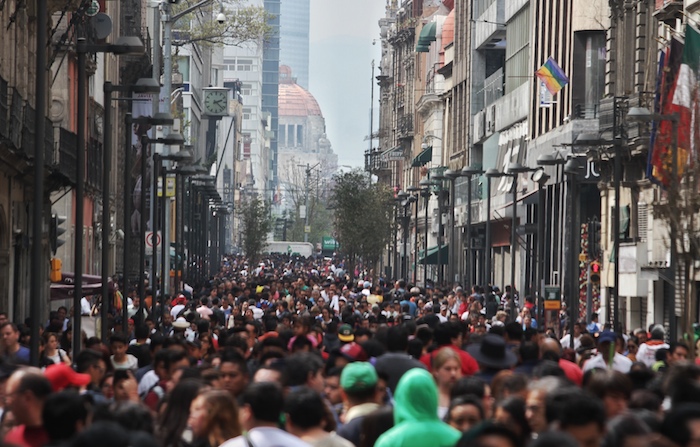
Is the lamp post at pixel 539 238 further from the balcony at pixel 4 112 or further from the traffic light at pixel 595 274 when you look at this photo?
the balcony at pixel 4 112

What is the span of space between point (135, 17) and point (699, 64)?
34253 millimetres

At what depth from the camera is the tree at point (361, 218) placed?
96.8 meters

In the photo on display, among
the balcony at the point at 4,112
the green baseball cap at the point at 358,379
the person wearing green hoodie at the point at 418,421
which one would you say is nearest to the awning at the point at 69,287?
the balcony at the point at 4,112

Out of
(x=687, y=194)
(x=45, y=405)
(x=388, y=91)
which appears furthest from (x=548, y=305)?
(x=388, y=91)

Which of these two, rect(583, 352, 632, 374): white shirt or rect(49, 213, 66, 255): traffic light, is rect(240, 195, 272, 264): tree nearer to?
rect(49, 213, 66, 255): traffic light

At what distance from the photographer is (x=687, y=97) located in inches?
1345

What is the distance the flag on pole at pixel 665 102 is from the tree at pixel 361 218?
58803 mm

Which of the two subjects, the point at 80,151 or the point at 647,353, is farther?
the point at 80,151

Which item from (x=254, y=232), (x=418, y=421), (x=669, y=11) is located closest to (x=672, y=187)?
(x=669, y=11)

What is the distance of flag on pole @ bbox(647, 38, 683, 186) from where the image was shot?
34.7 meters

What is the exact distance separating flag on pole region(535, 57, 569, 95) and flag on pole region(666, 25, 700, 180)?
1802cm

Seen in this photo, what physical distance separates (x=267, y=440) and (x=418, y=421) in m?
0.94

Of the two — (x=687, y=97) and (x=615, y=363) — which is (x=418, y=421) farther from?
(x=687, y=97)

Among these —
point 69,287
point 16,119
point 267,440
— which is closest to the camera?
point 267,440
